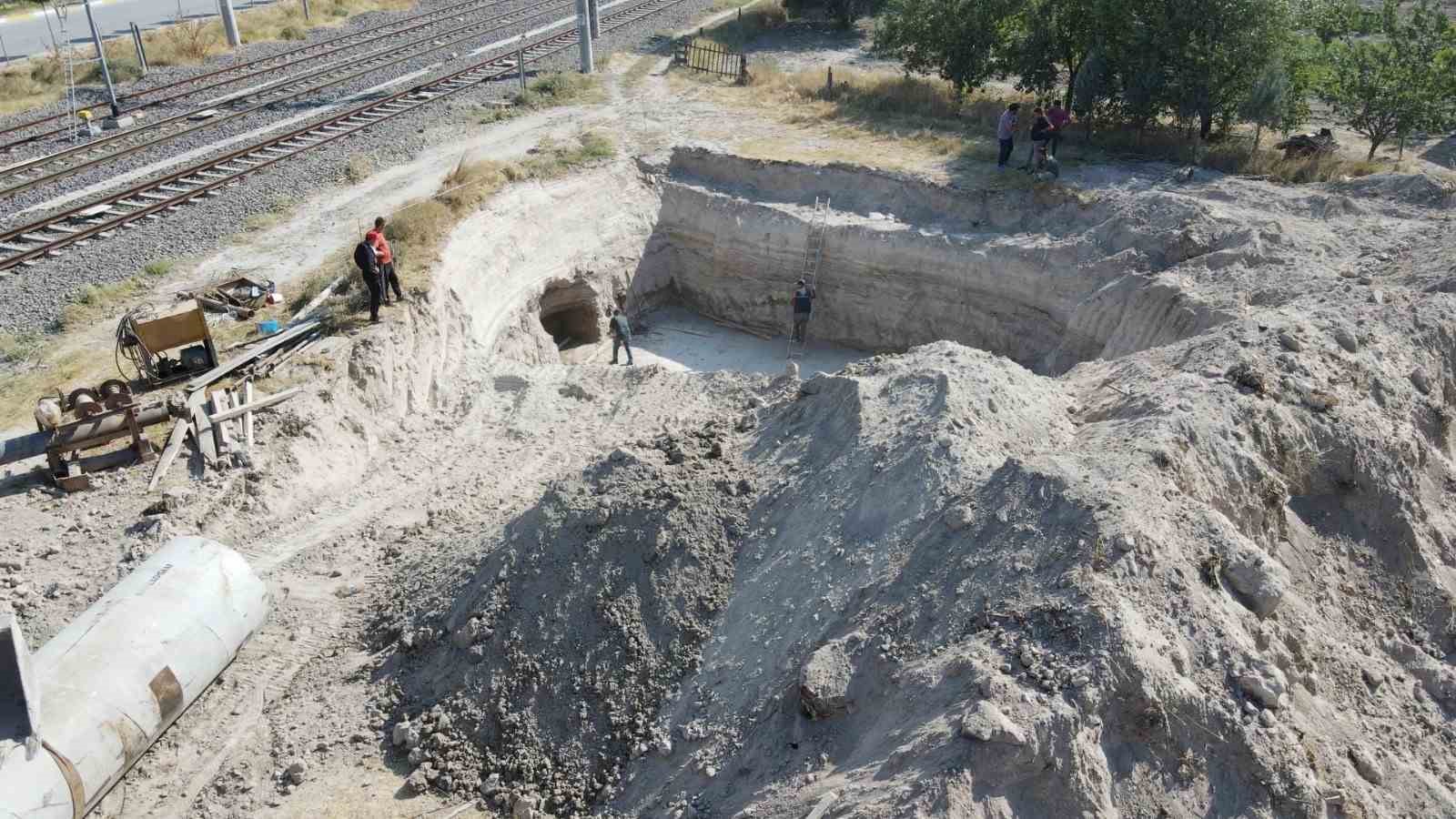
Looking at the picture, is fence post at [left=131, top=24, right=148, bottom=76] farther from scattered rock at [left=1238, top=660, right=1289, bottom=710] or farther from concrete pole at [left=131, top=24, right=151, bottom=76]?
scattered rock at [left=1238, top=660, right=1289, bottom=710]

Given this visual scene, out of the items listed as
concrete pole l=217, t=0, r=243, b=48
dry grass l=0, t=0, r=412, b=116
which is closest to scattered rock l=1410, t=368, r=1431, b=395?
dry grass l=0, t=0, r=412, b=116

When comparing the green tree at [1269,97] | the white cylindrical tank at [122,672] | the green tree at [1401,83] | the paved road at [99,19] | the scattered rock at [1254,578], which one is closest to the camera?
the white cylindrical tank at [122,672]

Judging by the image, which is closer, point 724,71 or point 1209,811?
point 1209,811

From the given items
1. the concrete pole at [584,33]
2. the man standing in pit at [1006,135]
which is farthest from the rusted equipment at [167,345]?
the concrete pole at [584,33]

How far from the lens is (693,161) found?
80.7ft

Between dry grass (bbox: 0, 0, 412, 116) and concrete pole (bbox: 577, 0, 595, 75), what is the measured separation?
12.0 meters

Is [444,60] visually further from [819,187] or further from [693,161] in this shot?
[819,187]

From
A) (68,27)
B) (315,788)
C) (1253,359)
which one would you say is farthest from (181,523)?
(68,27)

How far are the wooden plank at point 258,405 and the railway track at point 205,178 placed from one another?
7728 mm

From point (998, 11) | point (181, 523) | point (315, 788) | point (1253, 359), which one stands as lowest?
point (315, 788)

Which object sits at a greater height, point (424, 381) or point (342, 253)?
point (342, 253)

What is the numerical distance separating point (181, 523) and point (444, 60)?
23880mm

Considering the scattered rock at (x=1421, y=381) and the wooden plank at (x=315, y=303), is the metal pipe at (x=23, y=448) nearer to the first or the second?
the wooden plank at (x=315, y=303)

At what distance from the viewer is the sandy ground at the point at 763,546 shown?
895cm
